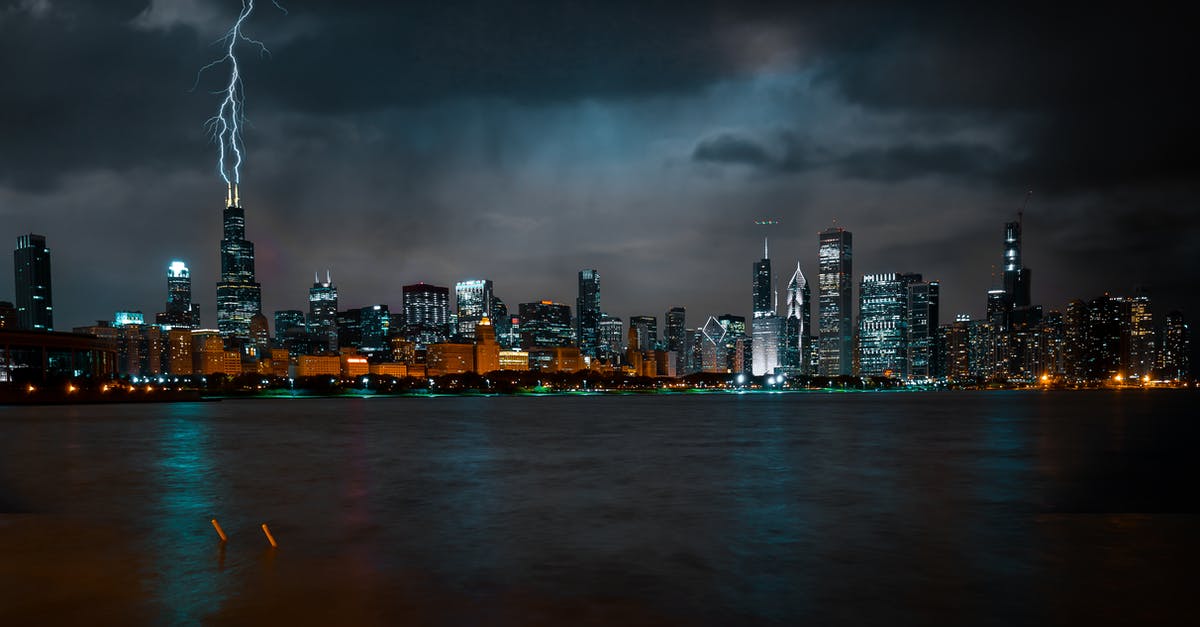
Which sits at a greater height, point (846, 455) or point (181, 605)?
point (181, 605)

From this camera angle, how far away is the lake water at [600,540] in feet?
46.4

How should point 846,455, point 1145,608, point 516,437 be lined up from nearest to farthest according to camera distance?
point 1145,608 → point 846,455 → point 516,437

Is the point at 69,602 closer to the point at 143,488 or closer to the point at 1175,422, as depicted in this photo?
the point at 143,488

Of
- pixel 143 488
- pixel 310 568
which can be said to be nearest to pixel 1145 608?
pixel 310 568

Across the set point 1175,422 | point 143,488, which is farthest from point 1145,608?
point 1175,422

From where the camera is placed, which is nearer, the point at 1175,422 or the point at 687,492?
the point at 687,492

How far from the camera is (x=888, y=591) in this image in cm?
1538

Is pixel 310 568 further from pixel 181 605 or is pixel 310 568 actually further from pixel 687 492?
pixel 687 492

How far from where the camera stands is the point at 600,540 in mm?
20703

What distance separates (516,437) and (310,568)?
4707cm

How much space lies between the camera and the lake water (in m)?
14.2

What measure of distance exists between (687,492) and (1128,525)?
13687mm

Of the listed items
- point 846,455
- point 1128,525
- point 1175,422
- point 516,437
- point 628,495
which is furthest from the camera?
point 1175,422

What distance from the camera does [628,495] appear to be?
29.4 meters
